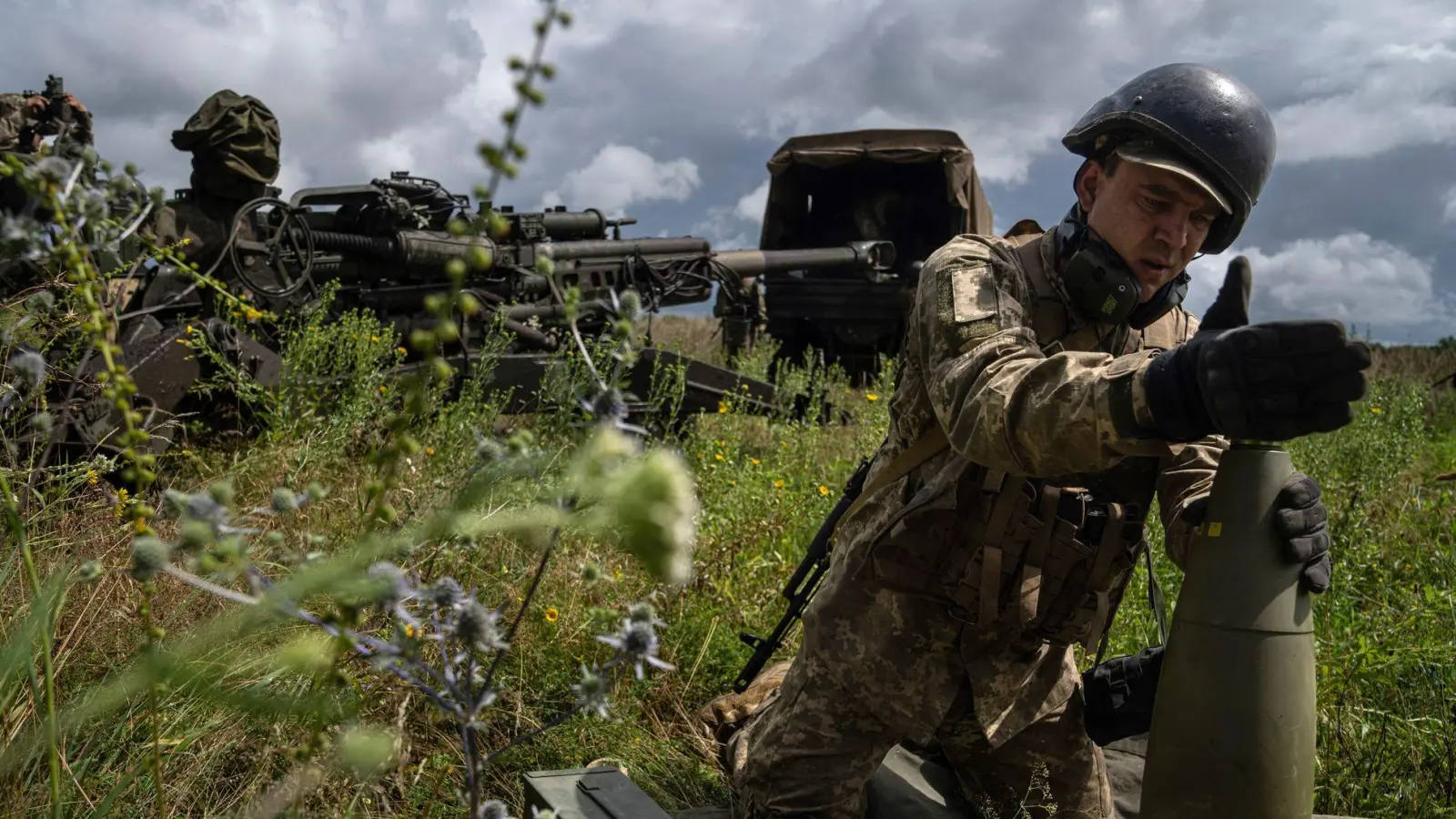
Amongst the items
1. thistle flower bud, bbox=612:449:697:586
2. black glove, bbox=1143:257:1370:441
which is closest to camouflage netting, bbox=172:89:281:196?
black glove, bbox=1143:257:1370:441

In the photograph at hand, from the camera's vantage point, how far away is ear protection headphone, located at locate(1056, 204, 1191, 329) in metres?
2.34

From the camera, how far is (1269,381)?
165 centimetres

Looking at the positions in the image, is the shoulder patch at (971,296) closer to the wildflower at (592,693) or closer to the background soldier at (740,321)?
the wildflower at (592,693)

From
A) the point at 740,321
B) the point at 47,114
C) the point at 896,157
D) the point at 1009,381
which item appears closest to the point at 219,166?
the point at 47,114

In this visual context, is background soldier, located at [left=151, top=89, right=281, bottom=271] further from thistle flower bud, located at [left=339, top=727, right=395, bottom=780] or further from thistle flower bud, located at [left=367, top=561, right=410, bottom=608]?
thistle flower bud, located at [left=339, top=727, right=395, bottom=780]

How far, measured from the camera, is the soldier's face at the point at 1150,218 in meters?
2.38

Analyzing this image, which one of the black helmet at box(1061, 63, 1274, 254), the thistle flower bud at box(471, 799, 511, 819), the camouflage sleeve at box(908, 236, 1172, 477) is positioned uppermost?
the black helmet at box(1061, 63, 1274, 254)

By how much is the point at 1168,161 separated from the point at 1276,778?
1.25m

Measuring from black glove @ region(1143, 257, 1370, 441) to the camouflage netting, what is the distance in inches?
183

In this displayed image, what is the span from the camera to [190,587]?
2.71 meters

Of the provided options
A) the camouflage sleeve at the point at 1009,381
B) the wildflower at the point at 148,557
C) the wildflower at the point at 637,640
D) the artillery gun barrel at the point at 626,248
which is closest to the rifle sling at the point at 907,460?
the camouflage sleeve at the point at 1009,381

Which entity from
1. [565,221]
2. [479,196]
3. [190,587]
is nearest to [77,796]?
[190,587]

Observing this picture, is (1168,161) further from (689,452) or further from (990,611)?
(689,452)

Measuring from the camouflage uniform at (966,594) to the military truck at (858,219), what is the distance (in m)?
7.80
